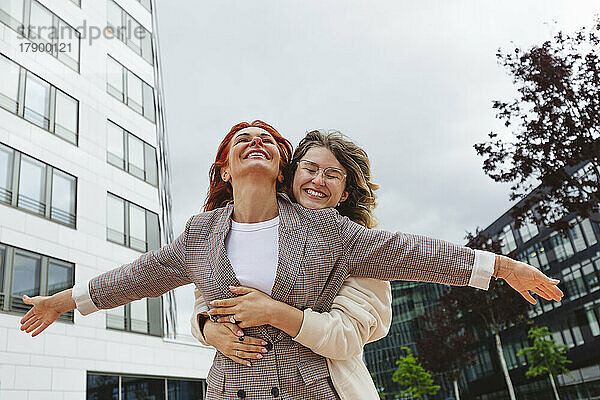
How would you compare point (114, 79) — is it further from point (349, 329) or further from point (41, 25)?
point (349, 329)

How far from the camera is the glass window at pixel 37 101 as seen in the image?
46.0 ft

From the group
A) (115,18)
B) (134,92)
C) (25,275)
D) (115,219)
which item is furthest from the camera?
(115,18)

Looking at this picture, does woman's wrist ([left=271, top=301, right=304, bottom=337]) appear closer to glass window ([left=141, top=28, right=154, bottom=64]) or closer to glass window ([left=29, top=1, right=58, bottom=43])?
glass window ([left=29, top=1, right=58, bottom=43])

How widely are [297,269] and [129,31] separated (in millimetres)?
18346

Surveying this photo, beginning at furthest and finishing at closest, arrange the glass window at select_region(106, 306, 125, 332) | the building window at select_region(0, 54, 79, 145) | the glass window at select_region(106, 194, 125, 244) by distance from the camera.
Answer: the glass window at select_region(106, 194, 125, 244) → the glass window at select_region(106, 306, 125, 332) → the building window at select_region(0, 54, 79, 145)

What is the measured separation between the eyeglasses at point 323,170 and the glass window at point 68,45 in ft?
46.3

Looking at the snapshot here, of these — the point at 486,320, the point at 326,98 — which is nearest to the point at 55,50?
the point at 486,320

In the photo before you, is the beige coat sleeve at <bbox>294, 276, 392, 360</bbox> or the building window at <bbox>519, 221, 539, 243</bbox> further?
the building window at <bbox>519, 221, 539, 243</bbox>

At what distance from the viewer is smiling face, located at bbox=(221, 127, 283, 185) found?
275 cm

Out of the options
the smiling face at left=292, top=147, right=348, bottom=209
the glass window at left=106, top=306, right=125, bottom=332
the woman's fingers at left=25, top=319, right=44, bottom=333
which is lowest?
the woman's fingers at left=25, top=319, right=44, bottom=333

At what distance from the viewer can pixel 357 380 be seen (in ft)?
8.45

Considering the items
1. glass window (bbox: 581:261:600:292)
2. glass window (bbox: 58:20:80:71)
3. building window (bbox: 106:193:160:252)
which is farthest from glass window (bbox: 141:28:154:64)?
glass window (bbox: 581:261:600:292)

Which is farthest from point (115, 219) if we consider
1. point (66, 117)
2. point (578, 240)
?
point (578, 240)

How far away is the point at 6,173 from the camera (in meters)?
12.9
